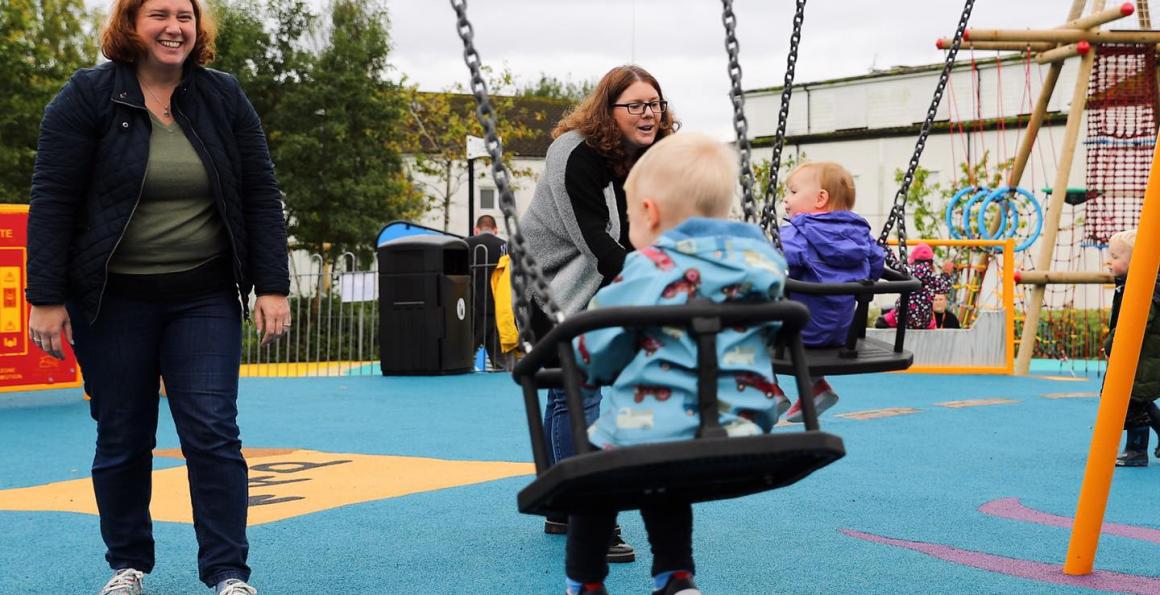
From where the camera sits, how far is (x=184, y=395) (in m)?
3.70

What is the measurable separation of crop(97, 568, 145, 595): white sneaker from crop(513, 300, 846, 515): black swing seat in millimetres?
1729

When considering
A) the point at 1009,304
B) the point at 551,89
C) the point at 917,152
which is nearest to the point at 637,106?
the point at 917,152

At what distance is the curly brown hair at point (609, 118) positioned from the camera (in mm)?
4223

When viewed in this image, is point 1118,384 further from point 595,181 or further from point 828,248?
point 595,181

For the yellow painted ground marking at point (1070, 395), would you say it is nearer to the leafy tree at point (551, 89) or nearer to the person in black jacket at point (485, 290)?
the person in black jacket at point (485, 290)

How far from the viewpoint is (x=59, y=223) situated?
3574mm

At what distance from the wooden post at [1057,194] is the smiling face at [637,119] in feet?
33.1

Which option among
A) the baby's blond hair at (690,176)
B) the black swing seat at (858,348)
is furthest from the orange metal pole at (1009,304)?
the baby's blond hair at (690,176)

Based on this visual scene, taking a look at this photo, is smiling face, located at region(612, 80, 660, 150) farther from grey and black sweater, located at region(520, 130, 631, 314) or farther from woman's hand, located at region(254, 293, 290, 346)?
woman's hand, located at region(254, 293, 290, 346)

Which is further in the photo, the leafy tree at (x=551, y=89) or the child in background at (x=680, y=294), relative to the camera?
the leafy tree at (x=551, y=89)

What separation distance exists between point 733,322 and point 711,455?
28 cm

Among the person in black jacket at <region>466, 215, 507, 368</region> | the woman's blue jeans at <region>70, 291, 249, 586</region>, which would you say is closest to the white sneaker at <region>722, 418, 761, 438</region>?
the woman's blue jeans at <region>70, 291, 249, 586</region>

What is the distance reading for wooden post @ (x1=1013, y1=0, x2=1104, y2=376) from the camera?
13.3 meters

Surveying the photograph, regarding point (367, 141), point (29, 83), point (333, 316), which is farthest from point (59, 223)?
point (367, 141)
